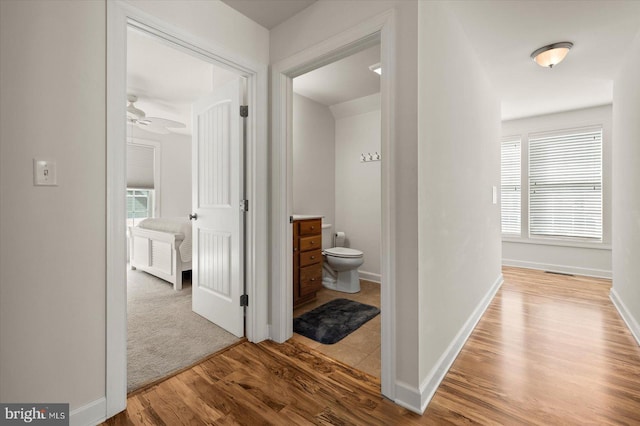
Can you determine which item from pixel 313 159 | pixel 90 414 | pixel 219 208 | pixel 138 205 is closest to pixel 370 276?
pixel 313 159

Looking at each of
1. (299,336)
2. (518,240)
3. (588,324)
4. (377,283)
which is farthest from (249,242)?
(518,240)

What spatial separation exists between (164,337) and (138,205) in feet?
13.9

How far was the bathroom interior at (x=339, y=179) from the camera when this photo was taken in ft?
10.2

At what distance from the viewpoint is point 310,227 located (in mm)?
3082

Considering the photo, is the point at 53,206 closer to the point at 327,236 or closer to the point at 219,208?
the point at 219,208

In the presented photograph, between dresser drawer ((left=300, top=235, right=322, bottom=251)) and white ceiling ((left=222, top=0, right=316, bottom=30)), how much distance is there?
193cm

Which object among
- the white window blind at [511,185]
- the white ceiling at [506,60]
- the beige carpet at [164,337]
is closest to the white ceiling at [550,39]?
the white ceiling at [506,60]

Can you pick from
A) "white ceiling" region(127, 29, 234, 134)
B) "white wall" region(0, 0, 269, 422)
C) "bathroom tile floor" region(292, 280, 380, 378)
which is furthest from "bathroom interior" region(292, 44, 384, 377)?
"white wall" region(0, 0, 269, 422)

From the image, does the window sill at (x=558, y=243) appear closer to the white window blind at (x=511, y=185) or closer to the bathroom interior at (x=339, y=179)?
the white window blind at (x=511, y=185)

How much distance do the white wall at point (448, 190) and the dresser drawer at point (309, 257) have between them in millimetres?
1463

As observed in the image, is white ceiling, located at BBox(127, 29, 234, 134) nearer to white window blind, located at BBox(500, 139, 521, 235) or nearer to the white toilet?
the white toilet

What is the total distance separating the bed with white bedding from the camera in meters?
3.57

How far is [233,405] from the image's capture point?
5.08 ft

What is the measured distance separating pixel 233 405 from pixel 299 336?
85 cm
